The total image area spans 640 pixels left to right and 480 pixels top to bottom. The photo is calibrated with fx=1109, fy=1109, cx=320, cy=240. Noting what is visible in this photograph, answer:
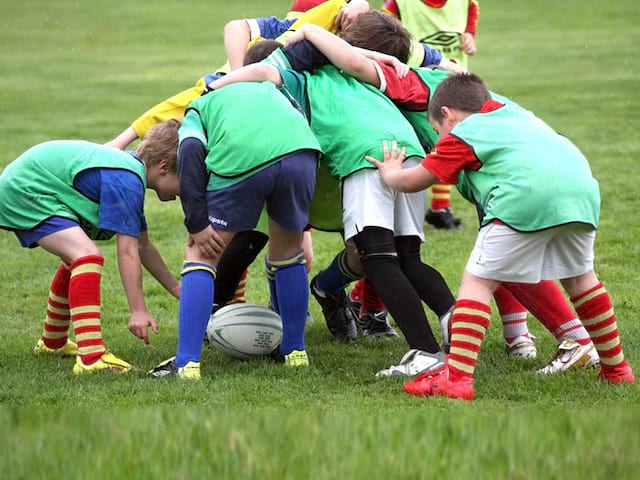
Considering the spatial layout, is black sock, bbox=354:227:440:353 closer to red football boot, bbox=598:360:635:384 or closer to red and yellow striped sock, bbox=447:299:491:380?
red and yellow striped sock, bbox=447:299:491:380

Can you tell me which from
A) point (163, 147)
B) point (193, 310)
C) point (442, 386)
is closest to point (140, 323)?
point (193, 310)

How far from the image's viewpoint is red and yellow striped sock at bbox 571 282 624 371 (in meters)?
4.91

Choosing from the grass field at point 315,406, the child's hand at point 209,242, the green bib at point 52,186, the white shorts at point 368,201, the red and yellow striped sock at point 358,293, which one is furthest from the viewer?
the red and yellow striped sock at point 358,293

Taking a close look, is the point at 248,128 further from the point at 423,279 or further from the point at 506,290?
the point at 506,290

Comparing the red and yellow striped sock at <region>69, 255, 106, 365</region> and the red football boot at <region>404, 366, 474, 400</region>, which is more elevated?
the red and yellow striped sock at <region>69, 255, 106, 365</region>

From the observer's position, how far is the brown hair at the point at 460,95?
5.02 m

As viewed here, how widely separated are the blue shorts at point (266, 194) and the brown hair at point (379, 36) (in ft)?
2.97

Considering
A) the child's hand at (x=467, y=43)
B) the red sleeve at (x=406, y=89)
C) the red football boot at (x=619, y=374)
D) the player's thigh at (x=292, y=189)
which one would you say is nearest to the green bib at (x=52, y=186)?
the player's thigh at (x=292, y=189)

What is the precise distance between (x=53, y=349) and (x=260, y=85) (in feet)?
6.15

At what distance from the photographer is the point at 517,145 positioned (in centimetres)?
472

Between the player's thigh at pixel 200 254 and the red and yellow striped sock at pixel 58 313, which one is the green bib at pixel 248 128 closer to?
the player's thigh at pixel 200 254

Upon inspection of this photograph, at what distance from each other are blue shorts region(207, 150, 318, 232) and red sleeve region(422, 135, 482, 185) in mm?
623

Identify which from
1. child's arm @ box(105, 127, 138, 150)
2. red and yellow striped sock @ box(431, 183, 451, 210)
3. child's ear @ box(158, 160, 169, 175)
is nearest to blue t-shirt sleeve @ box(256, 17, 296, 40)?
child's arm @ box(105, 127, 138, 150)

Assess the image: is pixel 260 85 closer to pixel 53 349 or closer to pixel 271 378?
pixel 271 378
